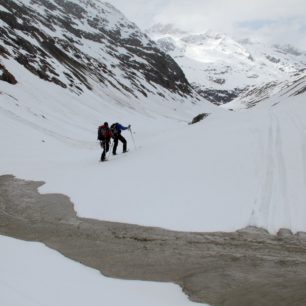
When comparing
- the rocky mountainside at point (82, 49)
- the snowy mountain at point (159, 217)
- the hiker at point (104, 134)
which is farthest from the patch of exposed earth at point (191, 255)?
the rocky mountainside at point (82, 49)

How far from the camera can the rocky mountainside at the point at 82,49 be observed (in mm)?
55644

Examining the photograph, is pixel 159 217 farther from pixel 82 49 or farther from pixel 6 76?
pixel 82 49

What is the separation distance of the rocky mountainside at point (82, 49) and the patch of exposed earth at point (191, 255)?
3206cm

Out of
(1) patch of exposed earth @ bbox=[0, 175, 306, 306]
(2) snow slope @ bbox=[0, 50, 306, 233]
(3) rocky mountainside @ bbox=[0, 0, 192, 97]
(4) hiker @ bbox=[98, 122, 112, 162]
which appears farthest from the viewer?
(3) rocky mountainside @ bbox=[0, 0, 192, 97]

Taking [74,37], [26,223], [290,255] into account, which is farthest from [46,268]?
[74,37]

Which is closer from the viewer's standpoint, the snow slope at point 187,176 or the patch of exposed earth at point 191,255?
the patch of exposed earth at point 191,255

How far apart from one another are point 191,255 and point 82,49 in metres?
92.8

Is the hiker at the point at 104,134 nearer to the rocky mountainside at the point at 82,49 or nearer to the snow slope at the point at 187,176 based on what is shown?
the snow slope at the point at 187,176

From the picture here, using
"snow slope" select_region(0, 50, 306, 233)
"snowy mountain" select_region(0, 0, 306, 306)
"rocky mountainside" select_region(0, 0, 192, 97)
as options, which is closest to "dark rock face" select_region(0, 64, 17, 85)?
"rocky mountainside" select_region(0, 0, 192, 97)

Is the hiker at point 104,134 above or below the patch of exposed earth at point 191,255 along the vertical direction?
above

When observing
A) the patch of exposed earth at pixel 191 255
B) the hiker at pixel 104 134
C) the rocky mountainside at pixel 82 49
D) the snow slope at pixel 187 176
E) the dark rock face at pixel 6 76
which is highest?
the rocky mountainside at pixel 82 49

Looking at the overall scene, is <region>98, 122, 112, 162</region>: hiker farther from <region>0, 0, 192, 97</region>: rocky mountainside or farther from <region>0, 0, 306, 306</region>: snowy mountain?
<region>0, 0, 192, 97</region>: rocky mountainside

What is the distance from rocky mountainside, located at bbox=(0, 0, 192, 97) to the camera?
55.6 m

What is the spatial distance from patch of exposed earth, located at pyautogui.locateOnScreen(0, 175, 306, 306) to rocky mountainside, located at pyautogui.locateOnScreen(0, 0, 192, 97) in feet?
105
